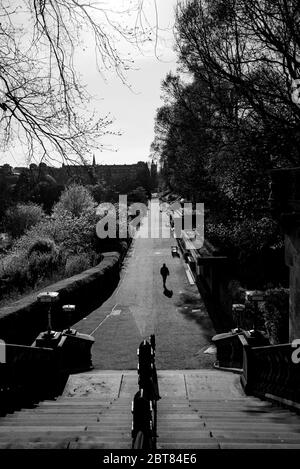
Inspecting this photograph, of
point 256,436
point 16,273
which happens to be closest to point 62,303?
point 16,273

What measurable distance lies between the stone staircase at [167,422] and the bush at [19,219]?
138ft

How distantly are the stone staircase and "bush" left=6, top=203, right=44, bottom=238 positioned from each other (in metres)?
41.9

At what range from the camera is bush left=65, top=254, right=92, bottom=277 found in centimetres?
2689

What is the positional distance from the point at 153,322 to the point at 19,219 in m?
35.9

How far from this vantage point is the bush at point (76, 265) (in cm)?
2689

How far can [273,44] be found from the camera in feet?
44.2

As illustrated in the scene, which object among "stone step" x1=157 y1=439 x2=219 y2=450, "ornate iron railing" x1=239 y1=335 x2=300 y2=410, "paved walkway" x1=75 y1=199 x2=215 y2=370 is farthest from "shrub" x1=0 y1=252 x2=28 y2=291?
"stone step" x1=157 y1=439 x2=219 y2=450

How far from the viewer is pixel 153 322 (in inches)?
728

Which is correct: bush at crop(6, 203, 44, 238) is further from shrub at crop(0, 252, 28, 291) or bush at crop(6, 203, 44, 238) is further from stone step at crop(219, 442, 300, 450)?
stone step at crop(219, 442, 300, 450)

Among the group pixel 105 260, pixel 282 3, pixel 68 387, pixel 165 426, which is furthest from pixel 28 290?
pixel 165 426

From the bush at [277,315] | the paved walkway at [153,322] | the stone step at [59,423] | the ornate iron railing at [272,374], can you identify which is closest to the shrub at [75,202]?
the paved walkway at [153,322]

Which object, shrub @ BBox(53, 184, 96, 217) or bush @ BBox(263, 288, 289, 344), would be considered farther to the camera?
shrub @ BBox(53, 184, 96, 217)

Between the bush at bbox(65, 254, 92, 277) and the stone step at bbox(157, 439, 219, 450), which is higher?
the stone step at bbox(157, 439, 219, 450)

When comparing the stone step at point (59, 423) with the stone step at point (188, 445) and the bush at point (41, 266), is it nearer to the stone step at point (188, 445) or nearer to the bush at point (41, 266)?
the stone step at point (188, 445)
